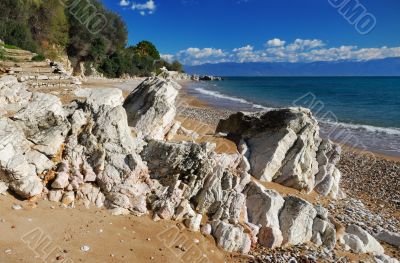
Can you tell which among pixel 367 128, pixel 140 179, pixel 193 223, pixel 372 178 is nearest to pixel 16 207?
pixel 140 179

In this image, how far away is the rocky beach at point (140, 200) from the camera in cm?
980

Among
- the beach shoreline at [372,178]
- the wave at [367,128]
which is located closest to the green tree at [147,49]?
the wave at [367,128]

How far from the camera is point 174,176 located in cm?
1192

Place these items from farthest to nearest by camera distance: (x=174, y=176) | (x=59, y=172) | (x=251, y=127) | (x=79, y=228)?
(x=251, y=127), (x=174, y=176), (x=59, y=172), (x=79, y=228)

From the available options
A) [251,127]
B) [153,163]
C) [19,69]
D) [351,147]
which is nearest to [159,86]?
[153,163]

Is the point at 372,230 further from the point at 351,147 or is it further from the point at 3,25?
the point at 3,25

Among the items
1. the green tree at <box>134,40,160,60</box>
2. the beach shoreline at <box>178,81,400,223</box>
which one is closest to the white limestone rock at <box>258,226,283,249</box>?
the beach shoreline at <box>178,81,400,223</box>

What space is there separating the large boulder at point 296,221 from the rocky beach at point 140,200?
0.11 ft

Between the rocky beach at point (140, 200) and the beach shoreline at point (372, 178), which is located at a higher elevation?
the rocky beach at point (140, 200)

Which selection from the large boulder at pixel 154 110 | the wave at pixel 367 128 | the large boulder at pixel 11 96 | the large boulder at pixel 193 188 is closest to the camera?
the large boulder at pixel 193 188

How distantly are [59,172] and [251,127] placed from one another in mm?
9597

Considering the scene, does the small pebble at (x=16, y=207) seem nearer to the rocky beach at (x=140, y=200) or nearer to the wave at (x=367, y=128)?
the rocky beach at (x=140, y=200)

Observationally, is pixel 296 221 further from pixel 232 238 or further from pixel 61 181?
pixel 61 181

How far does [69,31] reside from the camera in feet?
210
